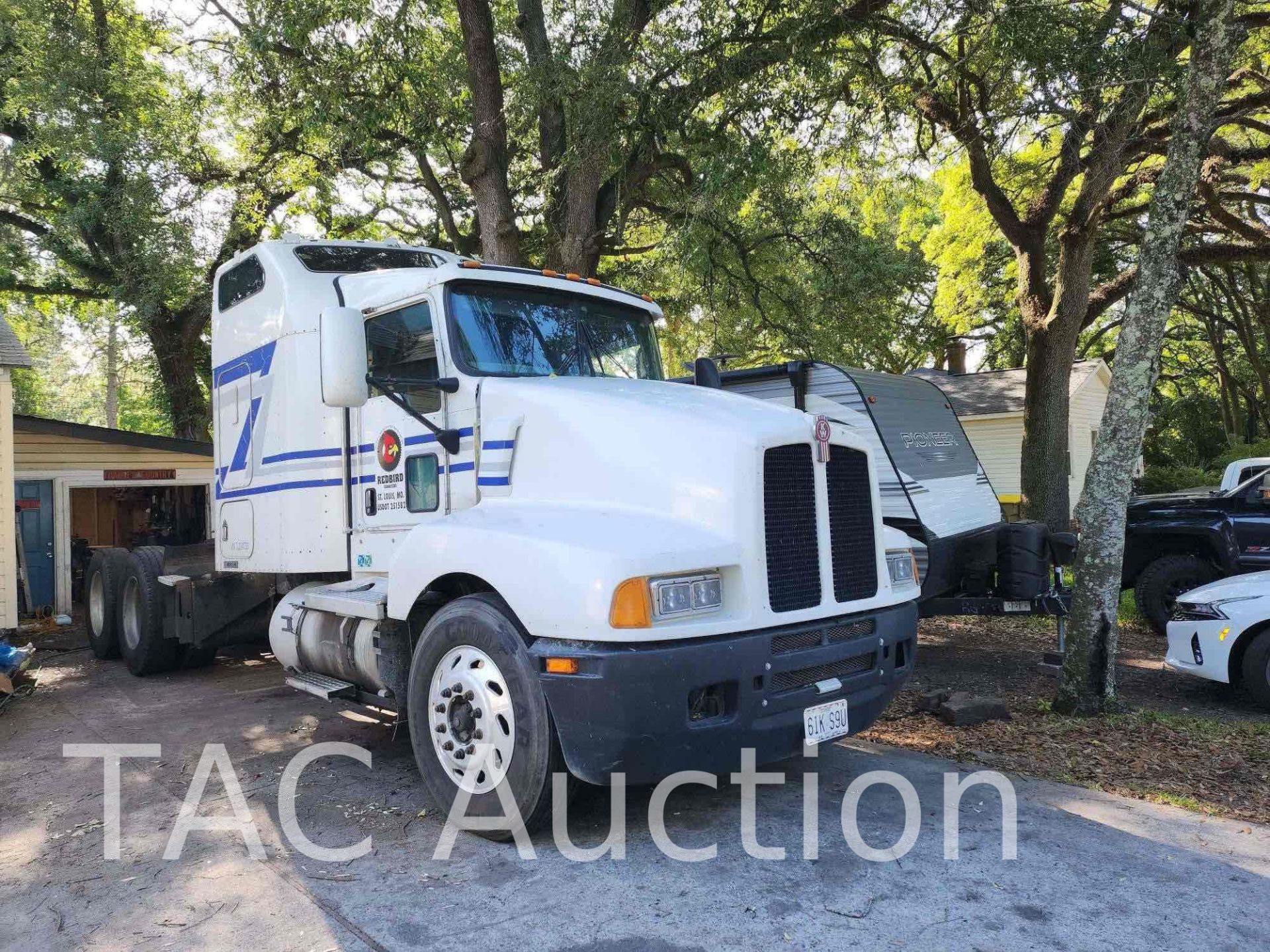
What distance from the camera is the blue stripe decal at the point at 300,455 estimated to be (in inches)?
243

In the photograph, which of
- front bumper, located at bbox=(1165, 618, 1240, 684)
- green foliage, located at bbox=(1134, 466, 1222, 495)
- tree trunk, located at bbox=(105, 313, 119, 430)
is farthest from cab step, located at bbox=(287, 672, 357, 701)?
green foliage, located at bbox=(1134, 466, 1222, 495)

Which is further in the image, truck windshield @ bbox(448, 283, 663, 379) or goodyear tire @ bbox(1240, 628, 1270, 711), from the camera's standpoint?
goodyear tire @ bbox(1240, 628, 1270, 711)

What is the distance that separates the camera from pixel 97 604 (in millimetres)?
10070

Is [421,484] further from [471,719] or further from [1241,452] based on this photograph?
[1241,452]

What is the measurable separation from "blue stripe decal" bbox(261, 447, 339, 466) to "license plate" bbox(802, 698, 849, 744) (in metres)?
3.54

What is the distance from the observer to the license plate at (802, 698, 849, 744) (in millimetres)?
4332

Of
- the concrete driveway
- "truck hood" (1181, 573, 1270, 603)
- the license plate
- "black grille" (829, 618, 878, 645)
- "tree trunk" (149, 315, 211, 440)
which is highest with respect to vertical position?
"tree trunk" (149, 315, 211, 440)

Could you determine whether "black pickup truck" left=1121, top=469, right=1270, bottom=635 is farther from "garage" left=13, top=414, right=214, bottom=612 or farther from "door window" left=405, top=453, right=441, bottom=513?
"garage" left=13, top=414, right=214, bottom=612

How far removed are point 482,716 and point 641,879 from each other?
105 cm

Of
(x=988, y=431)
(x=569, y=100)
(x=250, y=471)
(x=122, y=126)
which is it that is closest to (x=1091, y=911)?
(x=250, y=471)

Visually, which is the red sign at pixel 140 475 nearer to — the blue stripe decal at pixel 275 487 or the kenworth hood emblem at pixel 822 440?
the blue stripe decal at pixel 275 487

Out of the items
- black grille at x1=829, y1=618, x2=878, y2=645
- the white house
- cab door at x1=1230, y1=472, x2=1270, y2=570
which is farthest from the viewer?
the white house

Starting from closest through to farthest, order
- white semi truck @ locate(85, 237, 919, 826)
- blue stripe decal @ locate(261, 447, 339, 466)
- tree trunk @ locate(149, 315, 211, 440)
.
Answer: white semi truck @ locate(85, 237, 919, 826) → blue stripe decal @ locate(261, 447, 339, 466) → tree trunk @ locate(149, 315, 211, 440)

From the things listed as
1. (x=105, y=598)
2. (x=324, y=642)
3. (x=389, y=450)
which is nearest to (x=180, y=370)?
(x=105, y=598)
